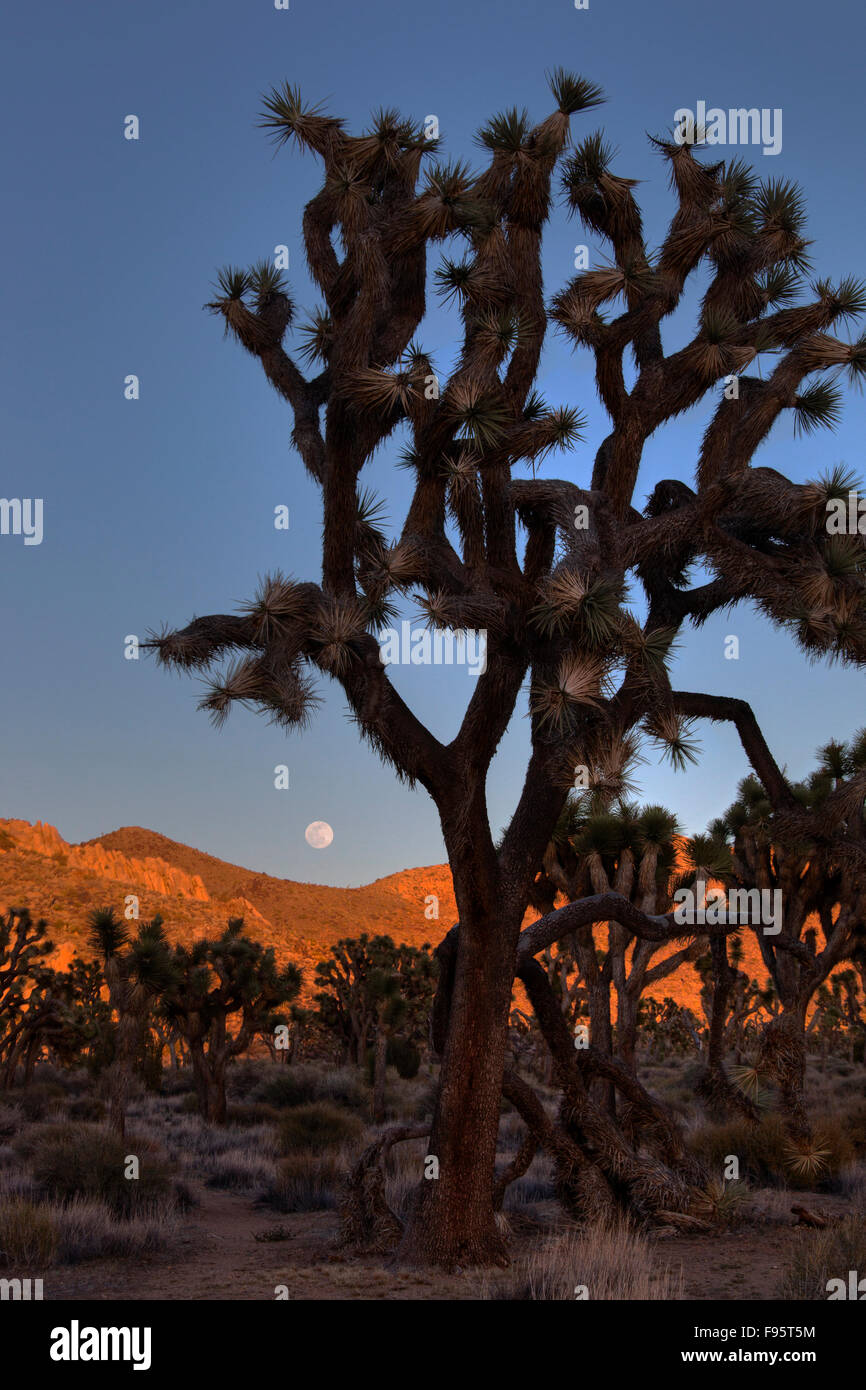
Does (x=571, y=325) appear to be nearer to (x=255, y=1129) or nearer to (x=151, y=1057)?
(x=255, y=1129)

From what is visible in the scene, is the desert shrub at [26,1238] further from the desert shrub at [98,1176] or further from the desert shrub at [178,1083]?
the desert shrub at [178,1083]

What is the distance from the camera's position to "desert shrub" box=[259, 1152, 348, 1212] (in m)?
13.7

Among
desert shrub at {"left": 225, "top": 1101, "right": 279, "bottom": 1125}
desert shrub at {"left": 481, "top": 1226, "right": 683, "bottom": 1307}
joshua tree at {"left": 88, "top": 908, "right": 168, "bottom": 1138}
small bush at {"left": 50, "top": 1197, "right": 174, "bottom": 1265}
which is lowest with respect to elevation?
desert shrub at {"left": 225, "top": 1101, "right": 279, "bottom": 1125}

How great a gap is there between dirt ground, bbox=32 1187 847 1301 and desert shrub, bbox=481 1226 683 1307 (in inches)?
10.1

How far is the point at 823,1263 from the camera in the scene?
7.87m

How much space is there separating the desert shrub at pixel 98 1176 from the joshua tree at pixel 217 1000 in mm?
7915

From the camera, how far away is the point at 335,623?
338 inches

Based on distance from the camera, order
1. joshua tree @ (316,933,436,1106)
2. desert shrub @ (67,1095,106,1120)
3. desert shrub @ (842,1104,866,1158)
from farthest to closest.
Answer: joshua tree @ (316,933,436,1106) < desert shrub @ (67,1095,106,1120) < desert shrub @ (842,1104,866,1158)

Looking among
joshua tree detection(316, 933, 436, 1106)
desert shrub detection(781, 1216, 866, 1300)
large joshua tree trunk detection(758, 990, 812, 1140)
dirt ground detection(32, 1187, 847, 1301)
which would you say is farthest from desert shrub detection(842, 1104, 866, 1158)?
joshua tree detection(316, 933, 436, 1106)

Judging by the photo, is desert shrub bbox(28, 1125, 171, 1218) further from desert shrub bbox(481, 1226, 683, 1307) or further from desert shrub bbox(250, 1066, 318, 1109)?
desert shrub bbox(250, 1066, 318, 1109)

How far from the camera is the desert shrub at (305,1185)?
1374 cm

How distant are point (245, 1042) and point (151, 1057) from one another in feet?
25.0

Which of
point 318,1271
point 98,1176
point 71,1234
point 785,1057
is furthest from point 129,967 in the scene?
point 785,1057
